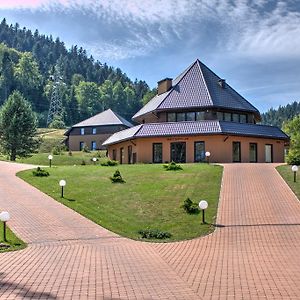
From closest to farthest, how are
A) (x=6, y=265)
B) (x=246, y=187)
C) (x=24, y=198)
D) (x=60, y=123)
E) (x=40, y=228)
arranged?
(x=6, y=265), (x=40, y=228), (x=24, y=198), (x=246, y=187), (x=60, y=123)

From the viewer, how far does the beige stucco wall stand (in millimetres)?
33312

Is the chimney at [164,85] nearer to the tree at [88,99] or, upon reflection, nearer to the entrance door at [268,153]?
the entrance door at [268,153]

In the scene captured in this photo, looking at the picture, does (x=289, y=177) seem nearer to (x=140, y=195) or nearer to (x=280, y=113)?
(x=140, y=195)

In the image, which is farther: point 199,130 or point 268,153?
point 268,153

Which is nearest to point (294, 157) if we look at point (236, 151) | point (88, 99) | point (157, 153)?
point (236, 151)

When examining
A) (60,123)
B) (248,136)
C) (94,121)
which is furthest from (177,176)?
(60,123)

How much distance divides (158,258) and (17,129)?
39.3 m

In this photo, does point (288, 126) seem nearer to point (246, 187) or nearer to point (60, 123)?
point (246, 187)

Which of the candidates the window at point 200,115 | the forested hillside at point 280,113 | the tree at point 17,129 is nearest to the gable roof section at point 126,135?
the window at point 200,115

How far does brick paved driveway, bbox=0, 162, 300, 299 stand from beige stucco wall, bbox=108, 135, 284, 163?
14.4m

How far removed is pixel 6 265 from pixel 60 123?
325 ft

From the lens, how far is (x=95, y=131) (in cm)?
6962

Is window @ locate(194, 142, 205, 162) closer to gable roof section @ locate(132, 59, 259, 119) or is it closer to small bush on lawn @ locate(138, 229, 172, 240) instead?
gable roof section @ locate(132, 59, 259, 119)

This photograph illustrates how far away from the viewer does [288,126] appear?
48469 mm
